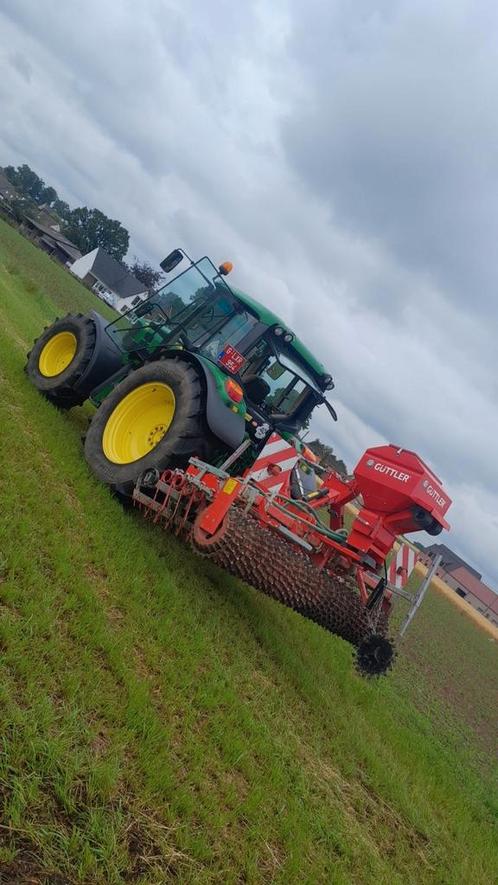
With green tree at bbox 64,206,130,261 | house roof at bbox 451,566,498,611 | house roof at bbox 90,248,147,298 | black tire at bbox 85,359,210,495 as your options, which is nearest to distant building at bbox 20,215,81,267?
house roof at bbox 90,248,147,298

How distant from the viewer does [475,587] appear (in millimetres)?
63844

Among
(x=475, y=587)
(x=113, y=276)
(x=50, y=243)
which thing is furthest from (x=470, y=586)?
(x=50, y=243)

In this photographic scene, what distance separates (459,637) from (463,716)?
12.0 metres

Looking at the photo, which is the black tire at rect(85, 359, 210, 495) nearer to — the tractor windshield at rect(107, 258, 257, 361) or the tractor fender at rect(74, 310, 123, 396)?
the tractor windshield at rect(107, 258, 257, 361)

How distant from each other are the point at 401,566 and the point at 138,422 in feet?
9.06

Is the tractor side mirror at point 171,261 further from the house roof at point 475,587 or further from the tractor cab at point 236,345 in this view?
the house roof at point 475,587

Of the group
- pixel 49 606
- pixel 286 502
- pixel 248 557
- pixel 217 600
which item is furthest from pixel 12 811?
pixel 286 502

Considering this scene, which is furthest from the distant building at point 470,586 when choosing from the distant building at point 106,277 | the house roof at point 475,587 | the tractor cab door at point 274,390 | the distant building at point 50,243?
the tractor cab door at point 274,390

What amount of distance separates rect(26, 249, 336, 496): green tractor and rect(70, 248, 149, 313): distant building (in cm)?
6139

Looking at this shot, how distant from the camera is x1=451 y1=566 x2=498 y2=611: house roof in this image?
62406 millimetres

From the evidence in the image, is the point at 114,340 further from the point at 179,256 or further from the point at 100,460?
the point at 100,460

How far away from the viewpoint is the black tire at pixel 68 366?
6.54 metres

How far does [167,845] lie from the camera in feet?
7.41

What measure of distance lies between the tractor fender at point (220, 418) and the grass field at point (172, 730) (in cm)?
104
